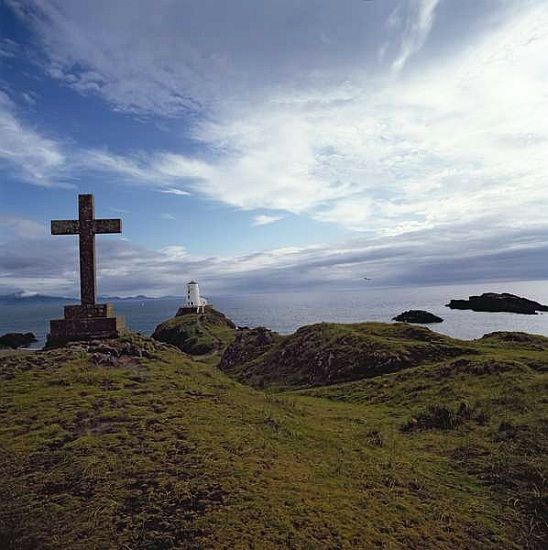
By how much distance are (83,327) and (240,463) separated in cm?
1178

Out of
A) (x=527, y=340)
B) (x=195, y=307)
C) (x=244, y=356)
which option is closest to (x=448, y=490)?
(x=527, y=340)

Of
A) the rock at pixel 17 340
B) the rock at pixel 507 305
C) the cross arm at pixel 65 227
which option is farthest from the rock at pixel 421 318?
the cross arm at pixel 65 227

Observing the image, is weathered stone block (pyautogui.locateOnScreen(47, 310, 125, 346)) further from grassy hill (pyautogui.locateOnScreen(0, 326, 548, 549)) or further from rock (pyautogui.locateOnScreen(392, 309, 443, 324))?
rock (pyautogui.locateOnScreen(392, 309, 443, 324))

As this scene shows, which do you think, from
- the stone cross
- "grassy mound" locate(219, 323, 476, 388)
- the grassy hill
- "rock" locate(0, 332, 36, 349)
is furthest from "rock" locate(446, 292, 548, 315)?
the stone cross

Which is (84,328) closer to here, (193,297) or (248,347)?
(248,347)

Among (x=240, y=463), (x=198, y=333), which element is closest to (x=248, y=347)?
(x=198, y=333)

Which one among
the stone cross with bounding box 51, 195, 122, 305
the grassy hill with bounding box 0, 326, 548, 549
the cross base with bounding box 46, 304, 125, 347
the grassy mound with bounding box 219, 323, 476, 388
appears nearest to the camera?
the grassy hill with bounding box 0, 326, 548, 549

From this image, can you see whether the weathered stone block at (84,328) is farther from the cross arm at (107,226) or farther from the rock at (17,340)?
the rock at (17,340)

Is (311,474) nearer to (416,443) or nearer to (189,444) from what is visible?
(189,444)

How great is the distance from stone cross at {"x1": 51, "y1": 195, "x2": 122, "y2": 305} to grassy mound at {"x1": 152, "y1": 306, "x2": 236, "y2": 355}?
121ft

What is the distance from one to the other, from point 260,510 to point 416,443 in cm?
681

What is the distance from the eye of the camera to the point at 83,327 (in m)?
17.8

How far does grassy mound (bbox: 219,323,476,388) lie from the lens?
23062 mm

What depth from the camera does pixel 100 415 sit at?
34.3 ft
